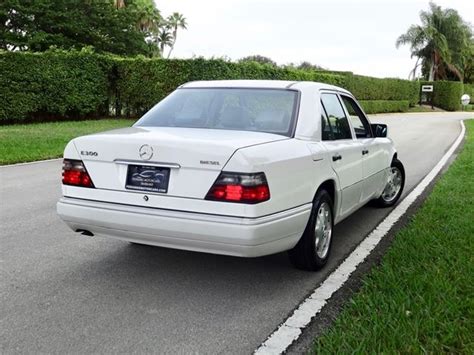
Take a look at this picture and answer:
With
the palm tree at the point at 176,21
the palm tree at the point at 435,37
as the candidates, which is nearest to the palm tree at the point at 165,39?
the palm tree at the point at 176,21

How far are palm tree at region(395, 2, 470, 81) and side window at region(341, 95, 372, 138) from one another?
61.0 meters

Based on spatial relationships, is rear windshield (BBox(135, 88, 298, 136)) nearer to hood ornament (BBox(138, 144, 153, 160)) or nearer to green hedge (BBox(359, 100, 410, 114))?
hood ornament (BBox(138, 144, 153, 160))

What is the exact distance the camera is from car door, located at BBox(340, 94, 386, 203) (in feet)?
17.7

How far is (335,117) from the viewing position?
4922mm

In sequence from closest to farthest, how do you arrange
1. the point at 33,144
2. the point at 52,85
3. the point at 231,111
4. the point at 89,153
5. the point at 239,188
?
the point at 239,188 → the point at 89,153 → the point at 231,111 → the point at 33,144 → the point at 52,85

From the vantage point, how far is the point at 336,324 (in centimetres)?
319

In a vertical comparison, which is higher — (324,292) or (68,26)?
(68,26)

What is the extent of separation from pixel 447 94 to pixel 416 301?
61.2 meters

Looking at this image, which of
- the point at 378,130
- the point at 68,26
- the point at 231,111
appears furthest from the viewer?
the point at 68,26

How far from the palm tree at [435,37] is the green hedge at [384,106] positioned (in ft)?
39.1

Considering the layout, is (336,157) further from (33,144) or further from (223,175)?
(33,144)

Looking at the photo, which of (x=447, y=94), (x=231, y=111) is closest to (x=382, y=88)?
(x=447, y=94)

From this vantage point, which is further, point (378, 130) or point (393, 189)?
point (393, 189)

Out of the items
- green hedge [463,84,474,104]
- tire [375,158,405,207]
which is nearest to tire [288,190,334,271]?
tire [375,158,405,207]
